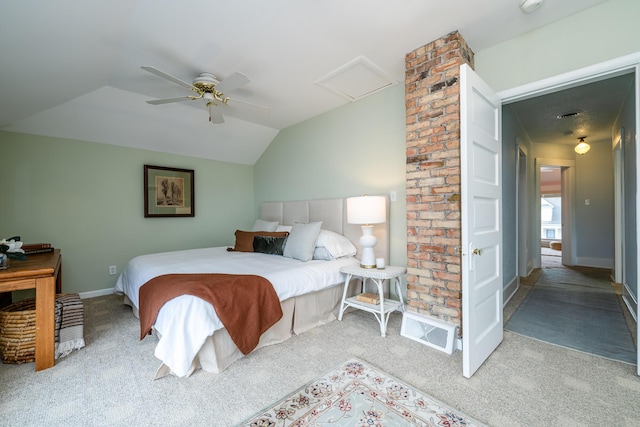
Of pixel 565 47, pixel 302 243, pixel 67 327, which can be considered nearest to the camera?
pixel 565 47

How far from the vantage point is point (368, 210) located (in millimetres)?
2744

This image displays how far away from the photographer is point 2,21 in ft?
5.26

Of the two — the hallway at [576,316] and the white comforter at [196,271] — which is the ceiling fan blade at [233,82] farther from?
the hallway at [576,316]

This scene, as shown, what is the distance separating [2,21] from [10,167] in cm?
240

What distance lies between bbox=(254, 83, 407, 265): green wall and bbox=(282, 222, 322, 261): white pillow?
0.77m

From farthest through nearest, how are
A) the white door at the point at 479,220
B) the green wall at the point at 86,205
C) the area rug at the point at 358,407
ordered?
Answer: the green wall at the point at 86,205, the white door at the point at 479,220, the area rug at the point at 358,407

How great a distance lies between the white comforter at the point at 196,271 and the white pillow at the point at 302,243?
94 millimetres

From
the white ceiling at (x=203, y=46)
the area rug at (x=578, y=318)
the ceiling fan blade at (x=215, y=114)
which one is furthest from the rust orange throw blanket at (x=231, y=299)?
the area rug at (x=578, y=318)

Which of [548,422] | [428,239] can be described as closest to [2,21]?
[428,239]

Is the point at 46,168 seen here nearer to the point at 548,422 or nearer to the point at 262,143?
the point at 262,143

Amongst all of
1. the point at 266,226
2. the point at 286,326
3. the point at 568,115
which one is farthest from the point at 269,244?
the point at 568,115

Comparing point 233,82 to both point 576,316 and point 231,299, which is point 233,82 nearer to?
point 231,299

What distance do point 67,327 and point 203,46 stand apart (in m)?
2.52

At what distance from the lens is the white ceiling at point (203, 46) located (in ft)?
6.14
